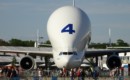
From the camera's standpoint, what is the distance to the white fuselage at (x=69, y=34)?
40.7 metres

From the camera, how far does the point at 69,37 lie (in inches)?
1618

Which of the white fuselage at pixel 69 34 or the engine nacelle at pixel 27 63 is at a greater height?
the white fuselage at pixel 69 34

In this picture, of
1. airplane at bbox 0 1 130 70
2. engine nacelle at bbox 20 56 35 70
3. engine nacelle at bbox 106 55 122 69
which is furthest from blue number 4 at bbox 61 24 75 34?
engine nacelle at bbox 106 55 122 69

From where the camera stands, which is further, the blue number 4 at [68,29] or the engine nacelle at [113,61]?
the engine nacelle at [113,61]

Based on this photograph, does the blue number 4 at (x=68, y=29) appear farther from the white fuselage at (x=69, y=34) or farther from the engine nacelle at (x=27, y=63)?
the engine nacelle at (x=27, y=63)

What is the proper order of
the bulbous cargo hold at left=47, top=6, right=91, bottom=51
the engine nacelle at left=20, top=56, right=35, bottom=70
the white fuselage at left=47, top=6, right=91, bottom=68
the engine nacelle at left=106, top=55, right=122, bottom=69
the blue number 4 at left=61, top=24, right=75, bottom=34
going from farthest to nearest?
1. the engine nacelle at left=20, top=56, right=35, bottom=70
2. the engine nacelle at left=106, top=55, right=122, bottom=69
3. the blue number 4 at left=61, top=24, right=75, bottom=34
4. the bulbous cargo hold at left=47, top=6, right=91, bottom=51
5. the white fuselage at left=47, top=6, right=91, bottom=68

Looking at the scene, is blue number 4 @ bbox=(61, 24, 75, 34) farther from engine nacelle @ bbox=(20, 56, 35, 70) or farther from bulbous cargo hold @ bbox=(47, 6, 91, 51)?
engine nacelle @ bbox=(20, 56, 35, 70)

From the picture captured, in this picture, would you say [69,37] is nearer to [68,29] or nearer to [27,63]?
[68,29]

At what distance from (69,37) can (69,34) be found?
0.31m

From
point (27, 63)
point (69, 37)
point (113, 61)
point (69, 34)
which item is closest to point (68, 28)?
point (69, 34)

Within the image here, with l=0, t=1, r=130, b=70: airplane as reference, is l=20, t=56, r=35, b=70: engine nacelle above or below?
below

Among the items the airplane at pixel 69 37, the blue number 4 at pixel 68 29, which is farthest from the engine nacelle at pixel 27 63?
the blue number 4 at pixel 68 29

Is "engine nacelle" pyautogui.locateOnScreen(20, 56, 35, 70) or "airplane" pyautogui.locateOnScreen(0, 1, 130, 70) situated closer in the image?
"airplane" pyautogui.locateOnScreen(0, 1, 130, 70)

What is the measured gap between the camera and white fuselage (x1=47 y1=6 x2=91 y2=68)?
133ft
